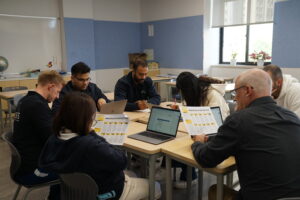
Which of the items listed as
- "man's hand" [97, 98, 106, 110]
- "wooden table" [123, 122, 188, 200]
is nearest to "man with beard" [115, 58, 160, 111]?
"man's hand" [97, 98, 106, 110]

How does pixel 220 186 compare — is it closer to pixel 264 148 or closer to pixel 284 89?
pixel 264 148

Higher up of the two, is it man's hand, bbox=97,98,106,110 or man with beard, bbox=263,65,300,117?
man with beard, bbox=263,65,300,117

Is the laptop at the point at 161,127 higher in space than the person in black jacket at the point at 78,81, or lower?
lower

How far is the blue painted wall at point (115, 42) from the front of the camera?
24.1ft

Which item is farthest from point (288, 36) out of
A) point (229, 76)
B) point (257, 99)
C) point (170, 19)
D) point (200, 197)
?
point (257, 99)

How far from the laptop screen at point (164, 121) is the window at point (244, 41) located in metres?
4.55

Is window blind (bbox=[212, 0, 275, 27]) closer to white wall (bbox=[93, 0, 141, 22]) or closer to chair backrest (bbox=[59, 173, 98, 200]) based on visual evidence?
white wall (bbox=[93, 0, 141, 22])

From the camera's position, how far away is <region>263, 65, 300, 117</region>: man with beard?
2.32 meters

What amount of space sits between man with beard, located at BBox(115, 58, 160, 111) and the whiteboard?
374cm

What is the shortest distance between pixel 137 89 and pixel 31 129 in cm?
162

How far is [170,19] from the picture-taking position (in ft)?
23.7

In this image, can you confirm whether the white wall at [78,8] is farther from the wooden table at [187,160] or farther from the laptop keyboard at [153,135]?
the wooden table at [187,160]

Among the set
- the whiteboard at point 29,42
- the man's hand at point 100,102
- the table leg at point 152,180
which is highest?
the whiteboard at point 29,42

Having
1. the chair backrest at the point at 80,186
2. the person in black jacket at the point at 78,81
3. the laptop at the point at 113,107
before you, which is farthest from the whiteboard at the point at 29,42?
the chair backrest at the point at 80,186
